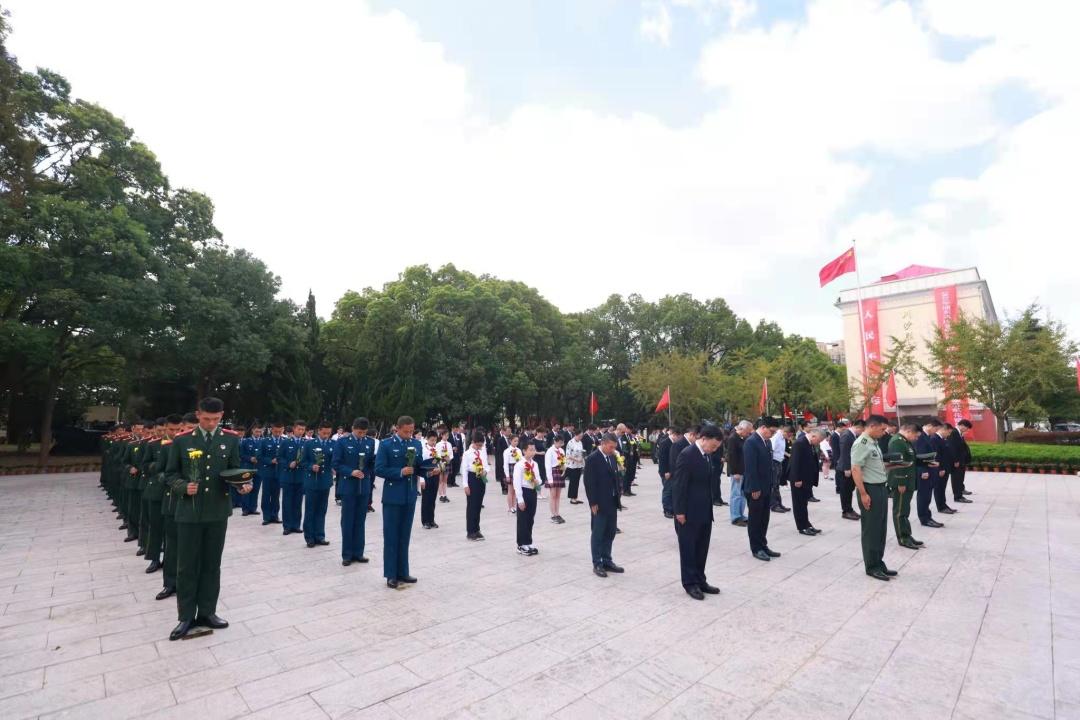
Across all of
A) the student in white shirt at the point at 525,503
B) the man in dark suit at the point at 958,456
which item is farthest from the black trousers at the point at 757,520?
the man in dark suit at the point at 958,456

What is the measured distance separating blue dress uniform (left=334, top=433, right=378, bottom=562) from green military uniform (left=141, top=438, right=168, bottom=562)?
2.04 metres

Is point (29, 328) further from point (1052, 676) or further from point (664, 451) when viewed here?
point (1052, 676)

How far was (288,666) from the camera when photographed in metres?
4.03

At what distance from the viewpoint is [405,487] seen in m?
6.22

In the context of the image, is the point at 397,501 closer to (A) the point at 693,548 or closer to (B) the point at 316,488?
(B) the point at 316,488

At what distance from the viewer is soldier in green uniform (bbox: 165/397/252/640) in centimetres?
467

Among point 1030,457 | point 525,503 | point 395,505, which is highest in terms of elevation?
point 395,505

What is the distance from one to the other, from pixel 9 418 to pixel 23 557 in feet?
103

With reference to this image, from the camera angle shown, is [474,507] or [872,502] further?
[474,507]

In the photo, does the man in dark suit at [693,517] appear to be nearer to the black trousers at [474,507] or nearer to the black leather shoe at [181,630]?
the black trousers at [474,507]

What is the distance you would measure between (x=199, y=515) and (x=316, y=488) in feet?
12.4

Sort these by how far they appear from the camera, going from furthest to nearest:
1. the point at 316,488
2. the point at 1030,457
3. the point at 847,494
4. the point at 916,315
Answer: the point at 916,315
the point at 1030,457
the point at 847,494
the point at 316,488

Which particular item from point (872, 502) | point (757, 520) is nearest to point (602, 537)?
point (757, 520)

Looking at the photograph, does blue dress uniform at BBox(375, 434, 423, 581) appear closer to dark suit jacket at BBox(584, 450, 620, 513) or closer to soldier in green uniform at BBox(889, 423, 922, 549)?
dark suit jacket at BBox(584, 450, 620, 513)
